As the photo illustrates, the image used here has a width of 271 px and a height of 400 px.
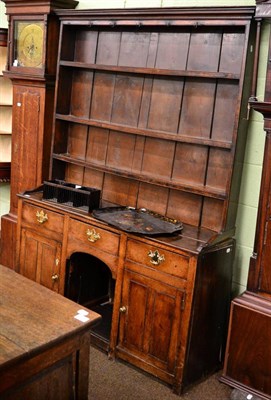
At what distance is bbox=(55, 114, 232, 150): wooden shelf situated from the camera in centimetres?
300

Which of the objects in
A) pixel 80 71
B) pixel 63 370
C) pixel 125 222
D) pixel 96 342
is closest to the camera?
pixel 63 370

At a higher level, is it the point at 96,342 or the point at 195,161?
the point at 195,161

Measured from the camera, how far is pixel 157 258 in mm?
2928

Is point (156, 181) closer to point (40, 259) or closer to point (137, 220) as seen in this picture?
point (137, 220)

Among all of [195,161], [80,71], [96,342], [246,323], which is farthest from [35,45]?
[246,323]

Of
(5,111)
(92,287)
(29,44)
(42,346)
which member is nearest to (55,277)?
(92,287)

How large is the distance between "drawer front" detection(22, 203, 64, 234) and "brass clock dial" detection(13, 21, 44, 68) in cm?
111

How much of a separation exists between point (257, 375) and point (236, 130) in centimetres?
136

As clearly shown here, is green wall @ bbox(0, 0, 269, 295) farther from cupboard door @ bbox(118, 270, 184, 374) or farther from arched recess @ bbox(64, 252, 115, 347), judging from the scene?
arched recess @ bbox(64, 252, 115, 347)

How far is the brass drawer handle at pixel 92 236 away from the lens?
10.5 ft

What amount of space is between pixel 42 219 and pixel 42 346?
1732 millimetres

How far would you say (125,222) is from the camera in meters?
3.12

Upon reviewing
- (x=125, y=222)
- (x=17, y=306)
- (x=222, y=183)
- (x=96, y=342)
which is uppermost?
(x=222, y=183)

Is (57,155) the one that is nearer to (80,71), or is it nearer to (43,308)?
(80,71)
